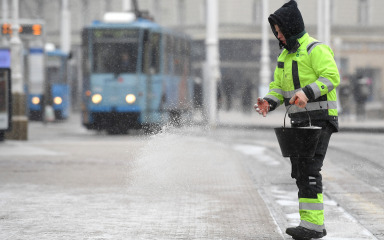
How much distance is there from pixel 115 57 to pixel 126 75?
2.24 feet

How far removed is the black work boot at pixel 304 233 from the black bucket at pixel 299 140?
0.51 meters

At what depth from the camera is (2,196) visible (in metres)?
9.33

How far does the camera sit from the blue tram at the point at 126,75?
23.7 m

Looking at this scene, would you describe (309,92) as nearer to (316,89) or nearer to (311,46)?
(316,89)

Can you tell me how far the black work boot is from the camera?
658 centimetres

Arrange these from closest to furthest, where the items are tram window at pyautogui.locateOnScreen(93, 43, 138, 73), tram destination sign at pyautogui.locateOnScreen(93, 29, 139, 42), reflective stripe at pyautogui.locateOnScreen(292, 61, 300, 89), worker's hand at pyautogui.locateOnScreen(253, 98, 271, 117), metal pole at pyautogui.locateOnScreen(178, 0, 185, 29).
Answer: reflective stripe at pyautogui.locateOnScreen(292, 61, 300, 89), worker's hand at pyautogui.locateOnScreen(253, 98, 271, 117), tram window at pyautogui.locateOnScreen(93, 43, 138, 73), tram destination sign at pyautogui.locateOnScreen(93, 29, 139, 42), metal pole at pyautogui.locateOnScreen(178, 0, 185, 29)

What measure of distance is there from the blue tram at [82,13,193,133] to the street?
716cm

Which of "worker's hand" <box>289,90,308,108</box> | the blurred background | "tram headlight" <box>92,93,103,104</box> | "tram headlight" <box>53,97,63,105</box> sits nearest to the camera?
"worker's hand" <box>289,90,308,108</box>

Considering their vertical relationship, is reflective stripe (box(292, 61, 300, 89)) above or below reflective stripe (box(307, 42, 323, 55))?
below

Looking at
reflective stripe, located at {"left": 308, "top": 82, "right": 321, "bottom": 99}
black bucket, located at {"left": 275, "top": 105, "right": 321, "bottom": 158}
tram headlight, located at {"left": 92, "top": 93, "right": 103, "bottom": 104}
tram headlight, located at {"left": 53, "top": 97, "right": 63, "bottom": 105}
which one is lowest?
tram headlight, located at {"left": 53, "top": 97, "right": 63, "bottom": 105}

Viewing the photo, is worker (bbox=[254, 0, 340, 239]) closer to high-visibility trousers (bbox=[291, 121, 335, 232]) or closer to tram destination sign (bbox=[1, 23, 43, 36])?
high-visibility trousers (bbox=[291, 121, 335, 232])

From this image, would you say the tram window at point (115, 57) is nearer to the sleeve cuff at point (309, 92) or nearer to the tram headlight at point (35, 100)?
the tram headlight at point (35, 100)

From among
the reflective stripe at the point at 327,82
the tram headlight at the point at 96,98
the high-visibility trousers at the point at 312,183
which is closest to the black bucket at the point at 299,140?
the high-visibility trousers at the point at 312,183

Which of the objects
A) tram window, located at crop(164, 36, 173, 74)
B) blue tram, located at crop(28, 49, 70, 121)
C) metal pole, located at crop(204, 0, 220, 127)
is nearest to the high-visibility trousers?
tram window, located at crop(164, 36, 173, 74)
